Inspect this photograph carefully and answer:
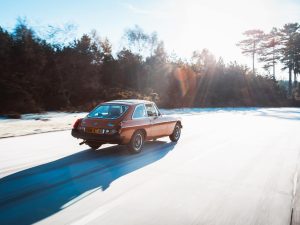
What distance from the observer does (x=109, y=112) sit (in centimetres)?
934

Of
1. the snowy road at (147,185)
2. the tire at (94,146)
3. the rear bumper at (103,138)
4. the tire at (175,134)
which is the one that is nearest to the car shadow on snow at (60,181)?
the snowy road at (147,185)

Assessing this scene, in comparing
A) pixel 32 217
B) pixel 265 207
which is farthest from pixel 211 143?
pixel 32 217

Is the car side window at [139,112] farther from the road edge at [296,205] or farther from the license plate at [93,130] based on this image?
the road edge at [296,205]

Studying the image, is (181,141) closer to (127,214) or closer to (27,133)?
(27,133)

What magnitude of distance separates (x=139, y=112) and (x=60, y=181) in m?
3.97

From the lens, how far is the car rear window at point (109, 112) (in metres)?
9.09

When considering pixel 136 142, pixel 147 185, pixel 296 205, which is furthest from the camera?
pixel 136 142

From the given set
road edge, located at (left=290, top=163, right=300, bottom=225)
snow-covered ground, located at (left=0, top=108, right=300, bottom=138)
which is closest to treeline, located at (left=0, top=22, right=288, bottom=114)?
snow-covered ground, located at (left=0, top=108, right=300, bottom=138)

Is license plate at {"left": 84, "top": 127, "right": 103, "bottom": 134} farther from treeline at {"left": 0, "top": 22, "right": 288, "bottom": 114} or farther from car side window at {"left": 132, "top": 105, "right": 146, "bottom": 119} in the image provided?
treeline at {"left": 0, "top": 22, "right": 288, "bottom": 114}

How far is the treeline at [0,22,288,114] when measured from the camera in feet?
94.4

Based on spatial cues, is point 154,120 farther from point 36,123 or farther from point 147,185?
point 36,123

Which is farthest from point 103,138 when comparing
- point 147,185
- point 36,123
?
point 36,123

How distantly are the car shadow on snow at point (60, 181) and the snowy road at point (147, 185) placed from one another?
0.04 feet

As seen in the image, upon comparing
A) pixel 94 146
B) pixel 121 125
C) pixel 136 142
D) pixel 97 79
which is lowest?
pixel 94 146
